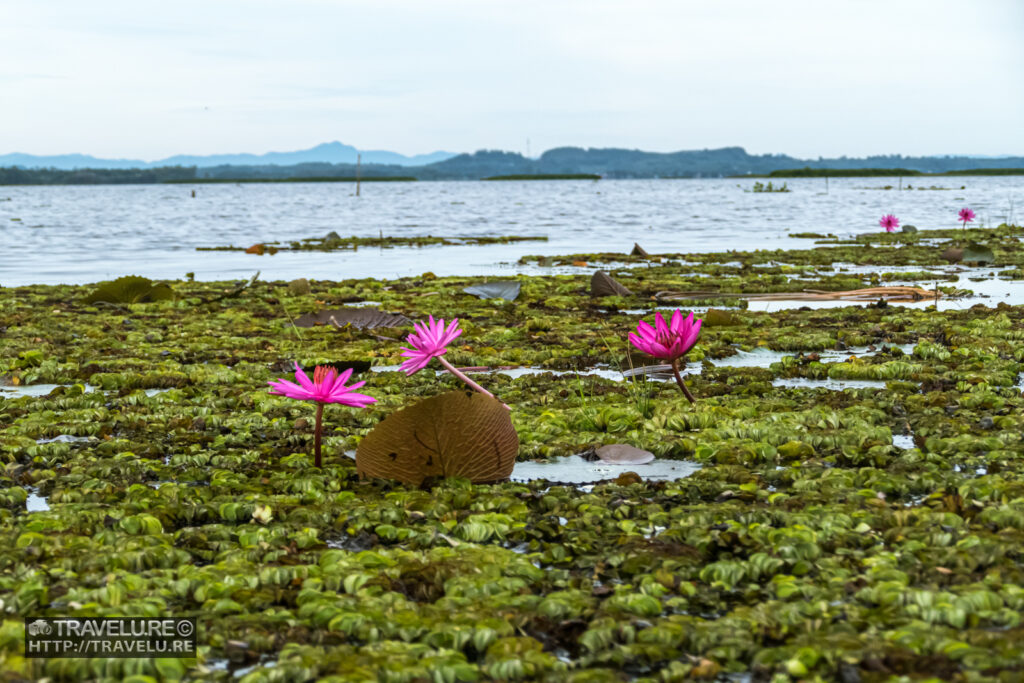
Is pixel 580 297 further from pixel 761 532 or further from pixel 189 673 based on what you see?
pixel 189 673

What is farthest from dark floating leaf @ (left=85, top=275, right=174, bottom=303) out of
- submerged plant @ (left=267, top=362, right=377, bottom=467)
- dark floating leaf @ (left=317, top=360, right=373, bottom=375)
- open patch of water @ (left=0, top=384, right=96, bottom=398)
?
submerged plant @ (left=267, top=362, right=377, bottom=467)

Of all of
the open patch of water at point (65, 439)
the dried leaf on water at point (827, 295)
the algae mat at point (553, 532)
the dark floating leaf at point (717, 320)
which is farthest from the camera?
the dried leaf on water at point (827, 295)

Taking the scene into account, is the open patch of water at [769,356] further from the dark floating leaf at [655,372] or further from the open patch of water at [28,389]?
the open patch of water at [28,389]

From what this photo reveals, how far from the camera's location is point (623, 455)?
5625 millimetres

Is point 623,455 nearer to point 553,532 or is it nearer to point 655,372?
point 553,532

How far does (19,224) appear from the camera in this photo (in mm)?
45375

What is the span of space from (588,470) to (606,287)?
9.20 meters

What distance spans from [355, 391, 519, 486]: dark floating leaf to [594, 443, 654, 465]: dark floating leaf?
0.77m

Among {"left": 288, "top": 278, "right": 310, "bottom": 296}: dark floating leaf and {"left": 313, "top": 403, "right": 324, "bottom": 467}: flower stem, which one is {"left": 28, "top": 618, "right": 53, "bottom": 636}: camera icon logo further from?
{"left": 288, "top": 278, "right": 310, "bottom": 296}: dark floating leaf

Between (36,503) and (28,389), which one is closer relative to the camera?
(36,503)

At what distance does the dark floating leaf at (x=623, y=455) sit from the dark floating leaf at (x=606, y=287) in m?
8.74

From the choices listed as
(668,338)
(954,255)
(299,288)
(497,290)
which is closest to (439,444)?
(668,338)

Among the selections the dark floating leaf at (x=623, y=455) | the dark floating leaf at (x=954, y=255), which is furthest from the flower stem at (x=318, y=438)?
the dark floating leaf at (x=954, y=255)

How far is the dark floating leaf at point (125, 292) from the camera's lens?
13.8m
